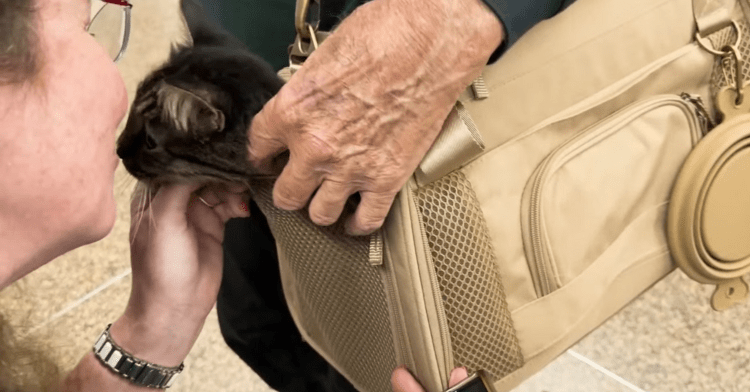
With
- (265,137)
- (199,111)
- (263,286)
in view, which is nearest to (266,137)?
(265,137)

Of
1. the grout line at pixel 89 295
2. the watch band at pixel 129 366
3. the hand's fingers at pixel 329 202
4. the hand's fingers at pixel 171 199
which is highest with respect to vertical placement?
the hand's fingers at pixel 329 202

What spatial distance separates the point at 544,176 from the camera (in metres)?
0.69

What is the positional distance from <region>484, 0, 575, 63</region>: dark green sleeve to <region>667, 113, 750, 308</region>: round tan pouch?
28 centimetres

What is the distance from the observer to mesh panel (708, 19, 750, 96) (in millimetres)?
751

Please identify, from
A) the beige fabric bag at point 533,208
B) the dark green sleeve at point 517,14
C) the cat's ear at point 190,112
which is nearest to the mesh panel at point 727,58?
the beige fabric bag at point 533,208

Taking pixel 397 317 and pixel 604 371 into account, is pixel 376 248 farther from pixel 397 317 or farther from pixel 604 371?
pixel 604 371

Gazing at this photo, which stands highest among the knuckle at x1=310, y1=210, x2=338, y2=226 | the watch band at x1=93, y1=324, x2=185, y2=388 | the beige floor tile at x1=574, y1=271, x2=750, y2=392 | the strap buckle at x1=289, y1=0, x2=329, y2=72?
the strap buckle at x1=289, y1=0, x2=329, y2=72

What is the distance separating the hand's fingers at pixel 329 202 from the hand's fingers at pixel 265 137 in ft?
0.21

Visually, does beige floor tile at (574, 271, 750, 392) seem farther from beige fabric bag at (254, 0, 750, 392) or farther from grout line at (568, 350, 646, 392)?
beige fabric bag at (254, 0, 750, 392)

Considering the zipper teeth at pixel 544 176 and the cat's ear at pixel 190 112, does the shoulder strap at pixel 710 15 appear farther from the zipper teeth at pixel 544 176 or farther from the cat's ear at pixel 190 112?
the cat's ear at pixel 190 112

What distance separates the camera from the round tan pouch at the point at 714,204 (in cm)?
76

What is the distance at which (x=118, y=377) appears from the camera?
2.61 ft

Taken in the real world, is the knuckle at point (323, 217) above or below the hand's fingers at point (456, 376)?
above

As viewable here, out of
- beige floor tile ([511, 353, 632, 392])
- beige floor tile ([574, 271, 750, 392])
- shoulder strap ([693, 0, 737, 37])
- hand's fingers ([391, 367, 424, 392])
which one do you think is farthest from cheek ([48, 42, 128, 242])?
beige floor tile ([574, 271, 750, 392])
